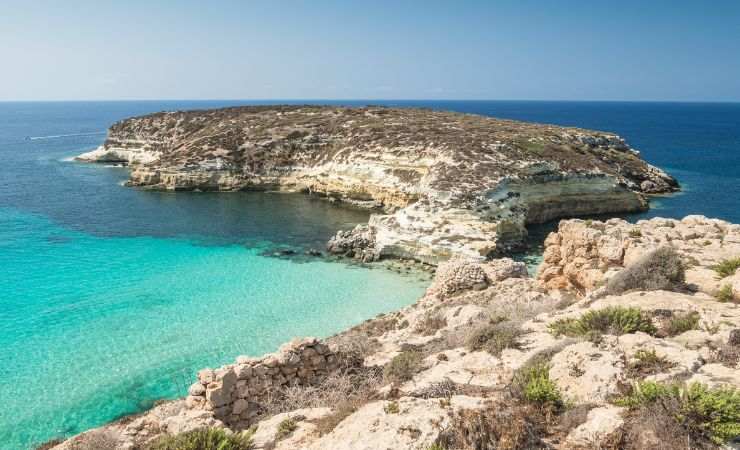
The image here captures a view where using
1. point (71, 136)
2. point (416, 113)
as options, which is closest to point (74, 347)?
point (416, 113)

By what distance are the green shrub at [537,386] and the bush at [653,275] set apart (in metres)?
5.22

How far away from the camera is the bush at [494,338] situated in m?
9.48

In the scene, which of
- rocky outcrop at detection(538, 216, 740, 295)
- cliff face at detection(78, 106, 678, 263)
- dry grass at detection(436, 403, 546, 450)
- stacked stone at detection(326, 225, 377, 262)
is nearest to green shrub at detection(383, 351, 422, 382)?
dry grass at detection(436, 403, 546, 450)

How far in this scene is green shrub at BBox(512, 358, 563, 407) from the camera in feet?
22.5

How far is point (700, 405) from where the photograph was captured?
224 inches

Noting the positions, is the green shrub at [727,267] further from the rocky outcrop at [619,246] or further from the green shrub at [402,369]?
the green shrub at [402,369]

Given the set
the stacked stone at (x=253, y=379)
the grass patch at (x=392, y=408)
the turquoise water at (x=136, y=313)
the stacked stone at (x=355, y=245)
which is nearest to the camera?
the grass patch at (x=392, y=408)

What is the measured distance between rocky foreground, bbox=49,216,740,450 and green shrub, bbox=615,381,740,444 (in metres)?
0.02

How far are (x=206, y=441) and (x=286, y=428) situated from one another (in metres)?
1.27

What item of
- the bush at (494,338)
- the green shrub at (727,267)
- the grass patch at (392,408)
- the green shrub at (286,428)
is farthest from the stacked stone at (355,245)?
the grass patch at (392,408)

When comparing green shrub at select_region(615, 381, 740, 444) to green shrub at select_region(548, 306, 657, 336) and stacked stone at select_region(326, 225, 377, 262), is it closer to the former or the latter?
green shrub at select_region(548, 306, 657, 336)

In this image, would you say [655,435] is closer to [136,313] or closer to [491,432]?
[491,432]

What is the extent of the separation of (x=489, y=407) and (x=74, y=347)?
1704 centimetres

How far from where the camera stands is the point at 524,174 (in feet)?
126
